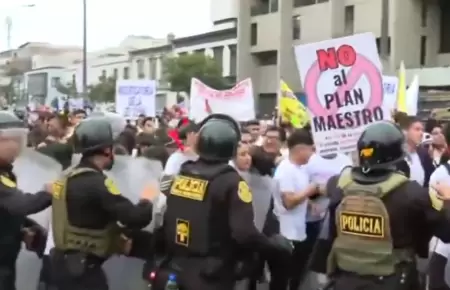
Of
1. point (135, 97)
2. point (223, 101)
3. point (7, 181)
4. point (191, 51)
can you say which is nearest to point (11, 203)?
point (7, 181)

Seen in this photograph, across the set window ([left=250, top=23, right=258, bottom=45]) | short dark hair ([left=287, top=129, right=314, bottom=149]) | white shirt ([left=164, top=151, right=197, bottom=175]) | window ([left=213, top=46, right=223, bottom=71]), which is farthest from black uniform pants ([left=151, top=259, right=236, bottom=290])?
window ([left=213, top=46, right=223, bottom=71])

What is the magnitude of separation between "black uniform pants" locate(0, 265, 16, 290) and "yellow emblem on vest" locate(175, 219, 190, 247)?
1192 millimetres

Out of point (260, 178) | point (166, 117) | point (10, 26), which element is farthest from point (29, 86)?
point (260, 178)

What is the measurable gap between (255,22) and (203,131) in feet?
181

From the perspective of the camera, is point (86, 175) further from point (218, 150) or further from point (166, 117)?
point (166, 117)

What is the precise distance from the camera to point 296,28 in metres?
56.0

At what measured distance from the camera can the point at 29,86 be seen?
10894 cm

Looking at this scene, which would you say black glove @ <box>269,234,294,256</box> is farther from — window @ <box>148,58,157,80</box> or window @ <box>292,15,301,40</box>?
window @ <box>148,58,157,80</box>

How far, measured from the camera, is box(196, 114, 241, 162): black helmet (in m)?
5.28

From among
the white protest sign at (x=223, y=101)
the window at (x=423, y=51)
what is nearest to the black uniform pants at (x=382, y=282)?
the white protest sign at (x=223, y=101)

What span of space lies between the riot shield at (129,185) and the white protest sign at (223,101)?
25.1 ft

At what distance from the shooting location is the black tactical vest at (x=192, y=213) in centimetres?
514

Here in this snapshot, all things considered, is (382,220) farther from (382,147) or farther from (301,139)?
(301,139)

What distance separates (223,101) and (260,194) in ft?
26.4
